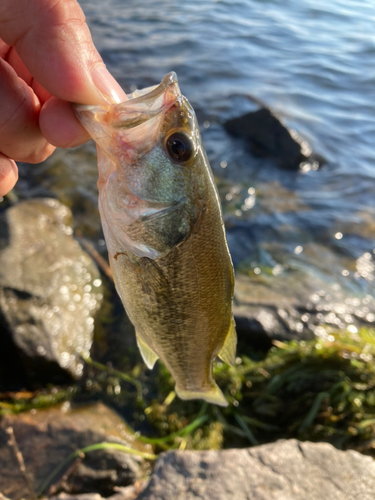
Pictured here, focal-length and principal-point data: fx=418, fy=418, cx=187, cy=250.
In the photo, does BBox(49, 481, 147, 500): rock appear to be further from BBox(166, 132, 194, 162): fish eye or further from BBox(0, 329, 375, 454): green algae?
BBox(166, 132, 194, 162): fish eye

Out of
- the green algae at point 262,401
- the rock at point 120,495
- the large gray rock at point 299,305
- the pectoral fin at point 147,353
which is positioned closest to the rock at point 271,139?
the large gray rock at point 299,305

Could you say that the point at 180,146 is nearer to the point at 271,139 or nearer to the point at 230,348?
the point at 230,348

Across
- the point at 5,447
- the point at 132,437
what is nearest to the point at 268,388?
→ the point at 132,437

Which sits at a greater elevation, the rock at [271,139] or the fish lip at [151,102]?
the fish lip at [151,102]

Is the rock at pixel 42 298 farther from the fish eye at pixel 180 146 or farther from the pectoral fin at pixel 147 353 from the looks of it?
the fish eye at pixel 180 146

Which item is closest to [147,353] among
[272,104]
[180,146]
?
[180,146]

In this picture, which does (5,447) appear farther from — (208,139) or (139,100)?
(208,139)
